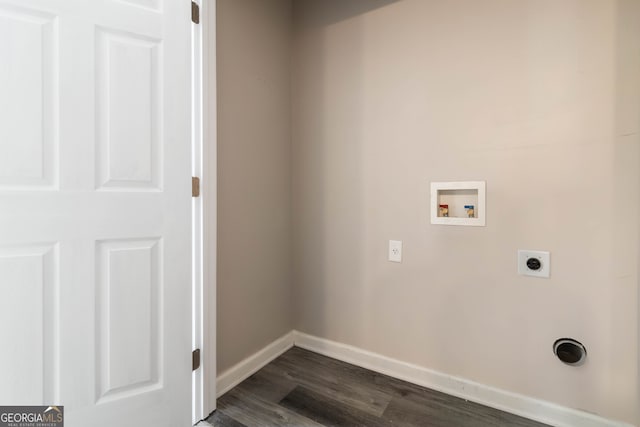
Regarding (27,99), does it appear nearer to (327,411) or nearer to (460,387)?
(327,411)

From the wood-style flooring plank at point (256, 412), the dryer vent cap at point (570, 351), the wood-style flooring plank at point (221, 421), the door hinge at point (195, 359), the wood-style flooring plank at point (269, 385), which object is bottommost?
the wood-style flooring plank at point (221, 421)

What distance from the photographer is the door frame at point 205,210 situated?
1304 millimetres

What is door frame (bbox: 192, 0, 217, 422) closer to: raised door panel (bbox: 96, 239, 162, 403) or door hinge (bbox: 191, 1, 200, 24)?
door hinge (bbox: 191, 1, 200, 24)

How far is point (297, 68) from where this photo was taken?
1953 mm

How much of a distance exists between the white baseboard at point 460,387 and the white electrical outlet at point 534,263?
1.94 feet

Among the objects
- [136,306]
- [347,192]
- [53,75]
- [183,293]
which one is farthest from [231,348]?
[53,75]

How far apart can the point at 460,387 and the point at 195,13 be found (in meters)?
2.23

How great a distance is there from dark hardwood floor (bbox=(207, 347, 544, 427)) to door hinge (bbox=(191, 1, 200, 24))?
6.03 feet

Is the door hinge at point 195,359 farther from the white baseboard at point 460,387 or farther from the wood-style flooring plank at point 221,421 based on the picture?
the white baseboard at point 460,387

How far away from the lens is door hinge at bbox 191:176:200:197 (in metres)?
1.29

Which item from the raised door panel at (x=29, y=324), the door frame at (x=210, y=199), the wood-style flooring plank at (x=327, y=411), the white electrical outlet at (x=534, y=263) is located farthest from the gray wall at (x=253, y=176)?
the white electrical outlet at (x=534, y=263)

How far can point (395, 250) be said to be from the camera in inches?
64.7

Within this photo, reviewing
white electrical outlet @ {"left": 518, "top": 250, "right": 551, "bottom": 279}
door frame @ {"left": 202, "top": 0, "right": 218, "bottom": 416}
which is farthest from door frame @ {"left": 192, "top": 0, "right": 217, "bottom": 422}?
white electrical outlet @ {"left": 518, "top": 250, "right": 551, "bottom": 279}

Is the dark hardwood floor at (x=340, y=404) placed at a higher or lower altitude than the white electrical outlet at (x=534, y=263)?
lower
